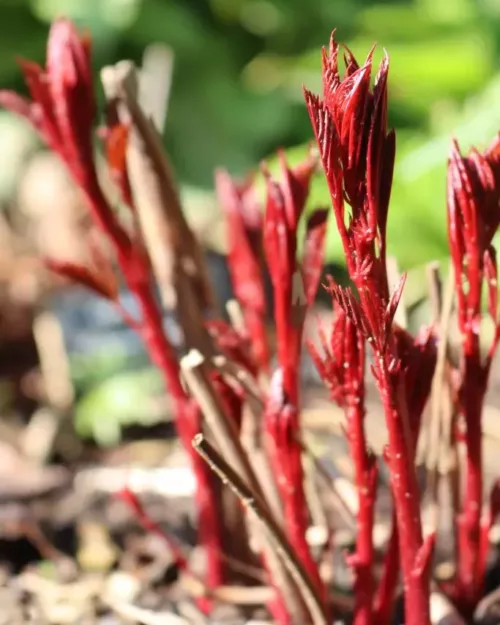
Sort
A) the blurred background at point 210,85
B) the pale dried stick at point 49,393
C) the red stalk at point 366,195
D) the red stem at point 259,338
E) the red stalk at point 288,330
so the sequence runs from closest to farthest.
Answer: the red stalk at point 366,195 < the red stalk at point 288,330 < the red stem at point 259,338 < the pale dried stick at point 49,393 < the blurred background at point 210,85

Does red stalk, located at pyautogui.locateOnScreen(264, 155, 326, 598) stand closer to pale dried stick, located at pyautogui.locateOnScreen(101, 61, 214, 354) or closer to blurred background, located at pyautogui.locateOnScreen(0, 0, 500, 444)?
pale dried stick, located at pyautogui.locateOnScreen(101, 61, 214, 354)

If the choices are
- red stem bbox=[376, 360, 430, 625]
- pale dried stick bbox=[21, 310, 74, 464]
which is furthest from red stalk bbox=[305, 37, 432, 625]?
pale dried stick bbox=[21, 310, 74, 464]

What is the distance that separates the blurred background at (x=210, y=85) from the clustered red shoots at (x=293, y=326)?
0.65m

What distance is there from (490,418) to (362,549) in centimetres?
42

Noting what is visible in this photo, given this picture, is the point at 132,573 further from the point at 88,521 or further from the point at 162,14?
the point at 162,14

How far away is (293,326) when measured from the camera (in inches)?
18.1

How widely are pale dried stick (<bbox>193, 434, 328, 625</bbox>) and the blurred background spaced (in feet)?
2.42

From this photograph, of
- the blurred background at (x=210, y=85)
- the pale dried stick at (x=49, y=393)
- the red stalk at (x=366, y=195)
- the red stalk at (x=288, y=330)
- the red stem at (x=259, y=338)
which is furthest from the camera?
the blurred background at (x=210, y=85)

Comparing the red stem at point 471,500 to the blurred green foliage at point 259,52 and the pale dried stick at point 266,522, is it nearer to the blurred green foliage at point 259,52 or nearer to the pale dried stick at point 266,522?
the pale dried stick at point 266,522

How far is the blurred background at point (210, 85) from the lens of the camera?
1506 mm

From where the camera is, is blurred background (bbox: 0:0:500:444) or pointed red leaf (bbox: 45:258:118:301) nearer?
pointed red leaf (bbox: 45:258:118:301)

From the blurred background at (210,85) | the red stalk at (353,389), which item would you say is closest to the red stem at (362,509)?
the red stalk at (353,389)

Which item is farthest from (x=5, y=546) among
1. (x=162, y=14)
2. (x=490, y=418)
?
(x=162, y=14)

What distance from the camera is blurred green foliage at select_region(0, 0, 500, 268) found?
1575mm
